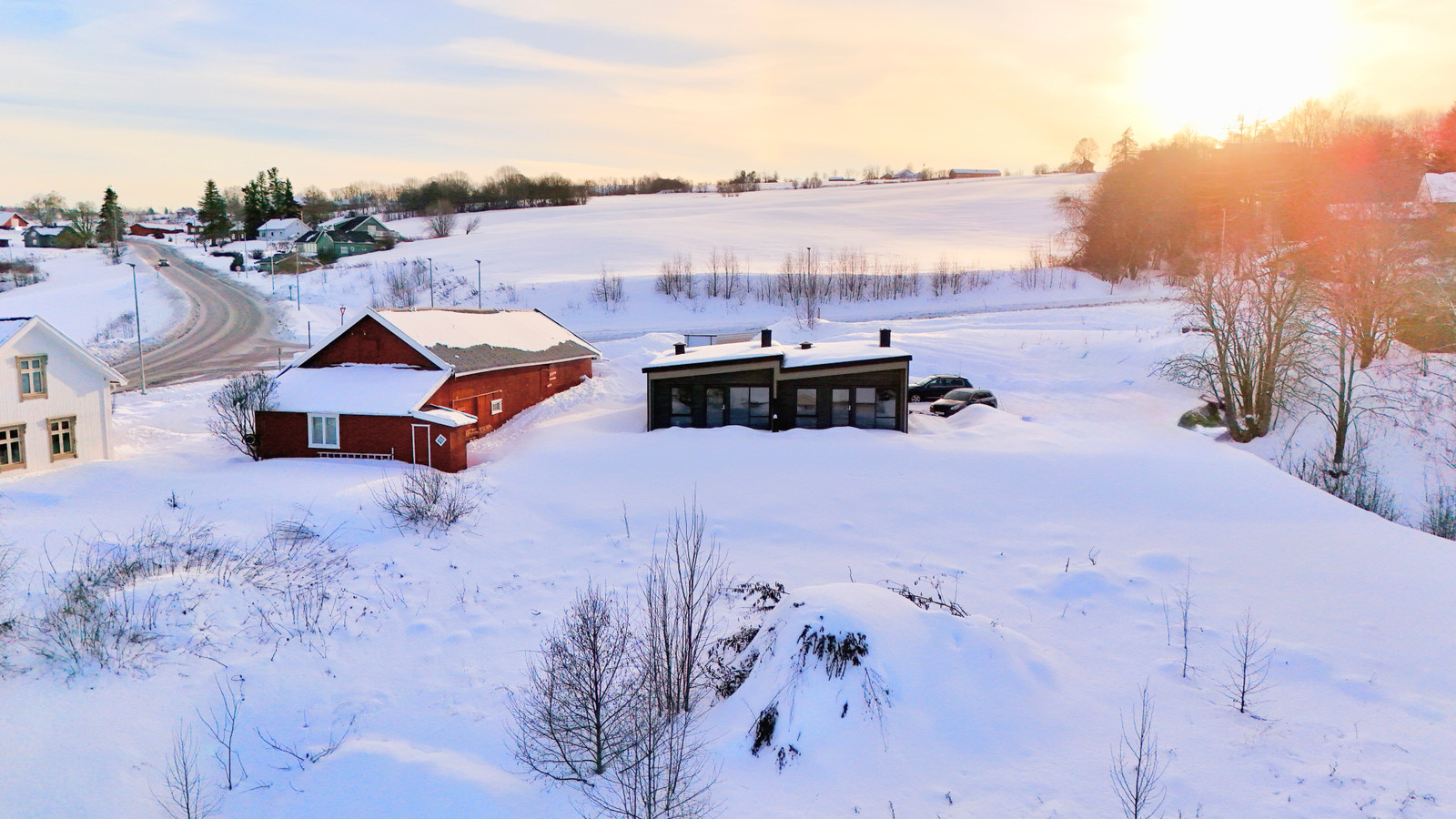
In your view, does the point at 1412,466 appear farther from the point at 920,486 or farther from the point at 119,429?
the point at 119,429

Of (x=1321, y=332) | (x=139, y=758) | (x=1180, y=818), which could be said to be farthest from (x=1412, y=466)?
(x=139, y=758)

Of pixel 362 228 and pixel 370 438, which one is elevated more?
pixel 362 228

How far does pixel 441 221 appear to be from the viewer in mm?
107562

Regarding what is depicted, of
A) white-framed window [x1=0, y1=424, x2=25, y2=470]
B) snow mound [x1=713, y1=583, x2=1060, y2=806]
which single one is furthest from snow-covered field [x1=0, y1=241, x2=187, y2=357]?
snow mound [x1=713, y1=583, x2=1060, y2=806]

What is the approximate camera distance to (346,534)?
18.8 metres

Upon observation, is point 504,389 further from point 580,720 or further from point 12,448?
point 580,720

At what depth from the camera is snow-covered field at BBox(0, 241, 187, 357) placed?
55469 millimetres

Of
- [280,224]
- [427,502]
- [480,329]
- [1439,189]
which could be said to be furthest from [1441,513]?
[280,224]

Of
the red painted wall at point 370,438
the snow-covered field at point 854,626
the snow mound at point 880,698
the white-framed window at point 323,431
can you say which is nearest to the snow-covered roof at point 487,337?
the red painted wall at point 370,438

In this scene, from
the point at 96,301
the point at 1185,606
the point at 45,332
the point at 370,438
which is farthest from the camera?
the point at 96,301

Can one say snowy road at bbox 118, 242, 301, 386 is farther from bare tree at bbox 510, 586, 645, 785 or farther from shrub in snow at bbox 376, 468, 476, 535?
bare tree at bbox 510, 586, 645, 785

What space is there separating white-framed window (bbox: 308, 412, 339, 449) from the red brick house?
0.03 m

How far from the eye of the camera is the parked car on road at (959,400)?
1330 inches

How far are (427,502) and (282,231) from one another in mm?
107858
